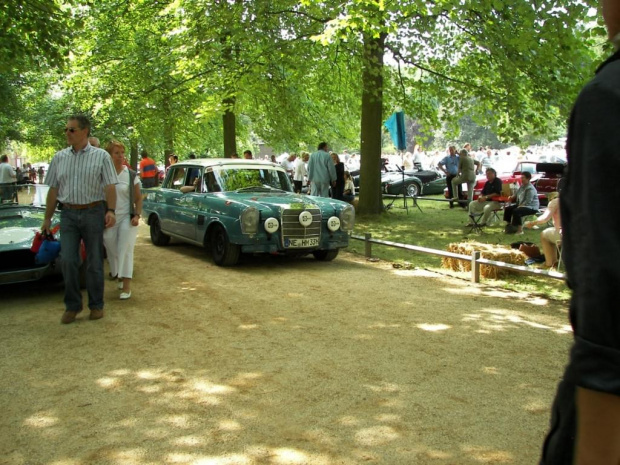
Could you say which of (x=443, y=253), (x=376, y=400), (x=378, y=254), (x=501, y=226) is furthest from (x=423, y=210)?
(x=376, y=400)

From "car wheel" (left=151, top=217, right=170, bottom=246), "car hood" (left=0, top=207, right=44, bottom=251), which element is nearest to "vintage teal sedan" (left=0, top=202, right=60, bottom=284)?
"car hood" (left=0, top=207, right=44, bottom=251)

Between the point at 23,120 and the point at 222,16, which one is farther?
the point at 23,120

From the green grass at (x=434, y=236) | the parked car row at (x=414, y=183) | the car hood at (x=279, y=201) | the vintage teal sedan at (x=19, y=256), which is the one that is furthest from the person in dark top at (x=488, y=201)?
the parked car row at (x=414, y=183)

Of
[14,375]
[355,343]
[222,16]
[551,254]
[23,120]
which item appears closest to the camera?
[14,375]

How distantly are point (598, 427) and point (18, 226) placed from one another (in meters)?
8.36

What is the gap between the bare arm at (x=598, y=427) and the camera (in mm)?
1110

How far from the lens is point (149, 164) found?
2147cm

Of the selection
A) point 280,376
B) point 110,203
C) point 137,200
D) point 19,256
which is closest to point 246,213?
point 137,200

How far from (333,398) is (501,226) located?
40.0 ft

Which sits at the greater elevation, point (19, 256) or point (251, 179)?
point (251, 179)

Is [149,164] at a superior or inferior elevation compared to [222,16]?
inferior

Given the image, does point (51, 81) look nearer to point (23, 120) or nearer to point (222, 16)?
Answer: point (23, 120)

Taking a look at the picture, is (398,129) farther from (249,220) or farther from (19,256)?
(19,256)

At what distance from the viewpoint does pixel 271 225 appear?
32.4 feet
